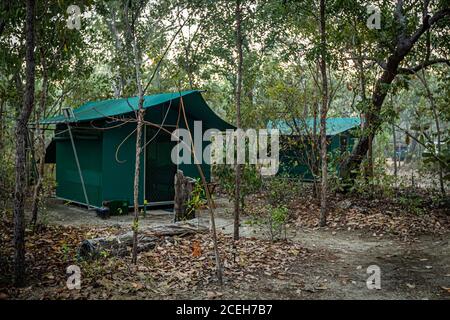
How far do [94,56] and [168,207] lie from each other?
4.27 meters

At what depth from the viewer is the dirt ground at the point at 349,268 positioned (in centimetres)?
388

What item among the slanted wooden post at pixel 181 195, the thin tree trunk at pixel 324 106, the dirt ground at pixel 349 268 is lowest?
the dirt ground at pixel 349 268

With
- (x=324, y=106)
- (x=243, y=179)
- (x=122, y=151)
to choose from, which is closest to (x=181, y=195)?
(x=243, y=179)

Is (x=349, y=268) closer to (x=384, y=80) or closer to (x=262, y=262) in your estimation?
(x=262, y=262)

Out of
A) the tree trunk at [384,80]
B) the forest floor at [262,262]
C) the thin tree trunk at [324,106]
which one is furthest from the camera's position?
the tree trunk at [384,80]

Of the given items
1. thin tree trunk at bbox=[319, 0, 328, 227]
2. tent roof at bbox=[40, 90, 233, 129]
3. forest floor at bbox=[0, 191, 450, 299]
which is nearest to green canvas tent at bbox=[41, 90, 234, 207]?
tent roof at bbox=[40, 90, 233, 129]

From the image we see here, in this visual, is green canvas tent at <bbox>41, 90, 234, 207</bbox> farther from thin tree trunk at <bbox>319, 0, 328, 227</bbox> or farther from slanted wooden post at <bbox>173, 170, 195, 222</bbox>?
thin tree trunk at <bbox>319, 0, 328, 227</bbox>

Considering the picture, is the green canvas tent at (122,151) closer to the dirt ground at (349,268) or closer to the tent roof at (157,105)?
the tent roof at (157,105)

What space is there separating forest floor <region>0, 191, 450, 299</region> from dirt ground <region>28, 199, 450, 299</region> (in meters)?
0.01

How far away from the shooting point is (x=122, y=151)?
8633mm

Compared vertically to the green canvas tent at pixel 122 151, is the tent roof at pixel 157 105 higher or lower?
higher

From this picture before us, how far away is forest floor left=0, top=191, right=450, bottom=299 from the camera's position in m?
3.82

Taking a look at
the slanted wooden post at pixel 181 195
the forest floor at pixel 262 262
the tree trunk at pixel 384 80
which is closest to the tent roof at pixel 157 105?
the slanted wooden post at pixel 181 195
